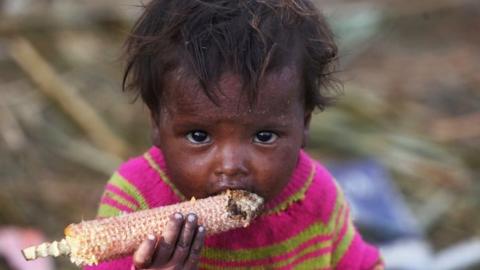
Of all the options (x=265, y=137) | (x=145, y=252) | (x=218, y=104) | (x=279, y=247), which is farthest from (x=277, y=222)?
(x=145, y=252)

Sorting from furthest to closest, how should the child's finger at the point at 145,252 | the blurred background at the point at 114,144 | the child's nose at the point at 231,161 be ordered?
the blurred background at the point at 114,144 < the child's nose at the point at 231,161 < the child's finger at the point at 145,252

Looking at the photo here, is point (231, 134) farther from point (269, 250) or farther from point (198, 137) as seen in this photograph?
point (269, 250)

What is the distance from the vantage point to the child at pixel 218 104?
72.8 inches

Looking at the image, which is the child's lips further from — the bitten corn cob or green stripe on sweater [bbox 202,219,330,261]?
green stripe on sweater [bbox 202,219,330,261]

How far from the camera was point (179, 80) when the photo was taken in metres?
1.89

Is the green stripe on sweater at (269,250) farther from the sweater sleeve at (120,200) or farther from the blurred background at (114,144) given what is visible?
the blurred background at (114,144)

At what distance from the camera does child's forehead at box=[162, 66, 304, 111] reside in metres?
1.85

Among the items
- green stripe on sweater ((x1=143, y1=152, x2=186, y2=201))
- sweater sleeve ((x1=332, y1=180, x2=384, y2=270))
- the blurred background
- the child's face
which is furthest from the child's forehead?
the blurred background

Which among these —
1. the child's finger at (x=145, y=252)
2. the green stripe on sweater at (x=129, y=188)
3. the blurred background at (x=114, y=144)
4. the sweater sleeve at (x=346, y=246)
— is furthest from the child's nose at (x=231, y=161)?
the blurred background at (x=114, y=144)

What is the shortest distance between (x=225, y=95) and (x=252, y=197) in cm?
23

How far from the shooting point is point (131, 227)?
1.79 meters

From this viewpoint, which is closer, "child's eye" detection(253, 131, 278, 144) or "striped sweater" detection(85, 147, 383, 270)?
"child's eye" detection(253, 131, 278, 144)

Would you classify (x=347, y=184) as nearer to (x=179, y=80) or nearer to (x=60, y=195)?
(x=60, y=195)

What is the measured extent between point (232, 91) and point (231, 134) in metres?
0.09
